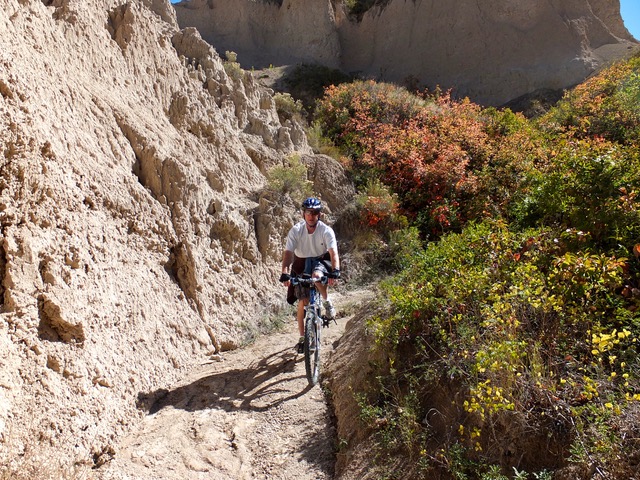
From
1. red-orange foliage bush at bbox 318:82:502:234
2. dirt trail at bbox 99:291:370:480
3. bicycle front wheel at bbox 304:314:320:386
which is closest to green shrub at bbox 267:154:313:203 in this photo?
red-orange foliage bush at bbox 318:82:502:234

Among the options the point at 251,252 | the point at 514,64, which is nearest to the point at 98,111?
the point at 251,252

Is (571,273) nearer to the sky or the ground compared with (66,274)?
nearer to the ground

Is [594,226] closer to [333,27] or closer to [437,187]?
[437,187]

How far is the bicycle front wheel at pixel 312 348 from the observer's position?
193 inches

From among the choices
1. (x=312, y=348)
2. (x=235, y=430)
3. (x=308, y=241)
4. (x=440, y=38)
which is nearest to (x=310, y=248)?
(x=308, y=241)

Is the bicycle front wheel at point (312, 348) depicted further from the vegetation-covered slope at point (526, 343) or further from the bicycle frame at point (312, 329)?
the vegetation-covered slope at point (526, 343)

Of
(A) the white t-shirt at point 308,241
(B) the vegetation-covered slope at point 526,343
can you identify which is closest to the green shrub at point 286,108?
(B) the vegetation-covered slope at point 526,343

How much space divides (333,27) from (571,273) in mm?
20536

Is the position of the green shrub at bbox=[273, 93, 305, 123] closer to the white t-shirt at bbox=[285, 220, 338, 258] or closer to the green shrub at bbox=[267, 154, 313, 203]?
the green shrub at bbox=[267, 154, 313, 203]

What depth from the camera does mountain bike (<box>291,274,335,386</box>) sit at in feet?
16.1

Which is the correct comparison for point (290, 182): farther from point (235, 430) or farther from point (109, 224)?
point (235, 430)

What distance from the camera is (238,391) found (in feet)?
16.4

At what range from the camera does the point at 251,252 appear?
7.52m

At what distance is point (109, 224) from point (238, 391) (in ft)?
7.65
